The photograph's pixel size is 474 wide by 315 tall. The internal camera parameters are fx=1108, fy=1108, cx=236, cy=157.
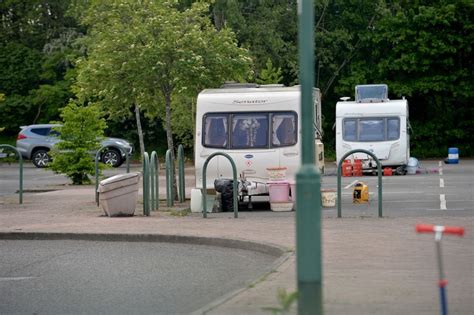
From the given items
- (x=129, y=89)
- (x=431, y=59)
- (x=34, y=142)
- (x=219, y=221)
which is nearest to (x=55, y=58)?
(x=34, y=142)

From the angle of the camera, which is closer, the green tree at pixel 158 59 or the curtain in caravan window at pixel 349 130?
the green tree at pixel 158 59

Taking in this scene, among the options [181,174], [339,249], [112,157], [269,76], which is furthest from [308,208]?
[112,157]

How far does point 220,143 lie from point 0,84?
37007 mm

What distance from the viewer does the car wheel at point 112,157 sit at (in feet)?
150

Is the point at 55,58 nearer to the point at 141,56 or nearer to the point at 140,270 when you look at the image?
the point at 141,56

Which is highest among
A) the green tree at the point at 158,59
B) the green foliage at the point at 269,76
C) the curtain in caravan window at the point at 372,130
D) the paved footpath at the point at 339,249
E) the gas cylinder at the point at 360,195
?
the green foliage at the point at 269,76

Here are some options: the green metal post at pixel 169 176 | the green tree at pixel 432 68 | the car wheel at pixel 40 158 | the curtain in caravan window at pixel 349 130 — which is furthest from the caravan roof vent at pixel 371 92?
the green metal post at pixel 169 176

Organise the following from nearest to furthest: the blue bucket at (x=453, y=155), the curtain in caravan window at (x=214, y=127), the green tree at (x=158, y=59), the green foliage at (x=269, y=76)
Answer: the curtain in caravan window at (x=214, y=127) → the green tree at (x=158, y=59) → the green foliage at (x=269, y=76) → the blue bucket at (x=453, y=155)

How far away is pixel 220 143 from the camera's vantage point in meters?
24.1

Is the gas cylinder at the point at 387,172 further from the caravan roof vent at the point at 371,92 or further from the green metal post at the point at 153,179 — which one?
the green metal post at the point at 153,179

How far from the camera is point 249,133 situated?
24.0m

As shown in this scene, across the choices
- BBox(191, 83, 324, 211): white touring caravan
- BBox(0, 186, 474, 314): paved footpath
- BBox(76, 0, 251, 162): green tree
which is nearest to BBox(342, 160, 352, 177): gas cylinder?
BBox(76, 0, 251, 162): green tree

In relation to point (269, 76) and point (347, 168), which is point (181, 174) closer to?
point (347, 168)

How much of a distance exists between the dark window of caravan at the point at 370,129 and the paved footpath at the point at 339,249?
17.9 meters
